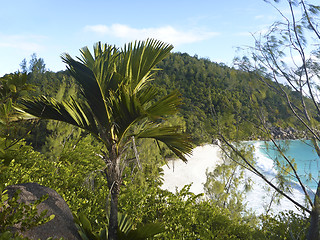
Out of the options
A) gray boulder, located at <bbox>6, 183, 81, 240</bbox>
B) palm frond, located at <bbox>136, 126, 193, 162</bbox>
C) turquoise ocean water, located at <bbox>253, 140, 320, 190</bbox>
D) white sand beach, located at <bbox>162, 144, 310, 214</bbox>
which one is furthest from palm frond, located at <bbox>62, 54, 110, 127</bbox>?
white sand beach, located at <bbox>162, 144, 310, 214</bbox>

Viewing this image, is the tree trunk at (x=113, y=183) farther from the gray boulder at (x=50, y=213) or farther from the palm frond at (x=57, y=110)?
the gray boulder at (x=50, y=213)

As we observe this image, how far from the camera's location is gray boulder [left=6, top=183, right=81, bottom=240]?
2865mm

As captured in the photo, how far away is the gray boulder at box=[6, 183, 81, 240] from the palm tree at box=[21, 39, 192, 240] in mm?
630

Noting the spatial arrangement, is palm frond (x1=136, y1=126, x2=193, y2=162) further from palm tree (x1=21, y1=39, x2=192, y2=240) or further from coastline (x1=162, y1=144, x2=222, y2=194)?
coastline (x1=162, y1=144, x2=222, y2=194)

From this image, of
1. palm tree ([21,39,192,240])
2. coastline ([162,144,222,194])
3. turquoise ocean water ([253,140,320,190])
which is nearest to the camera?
palm tree ([21,39,192,240])

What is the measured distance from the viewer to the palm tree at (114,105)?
281cm

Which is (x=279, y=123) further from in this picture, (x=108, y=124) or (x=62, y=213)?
(x=62, y=213)

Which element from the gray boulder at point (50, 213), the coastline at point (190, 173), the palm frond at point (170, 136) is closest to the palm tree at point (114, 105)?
the palm frond at point (170, 136)

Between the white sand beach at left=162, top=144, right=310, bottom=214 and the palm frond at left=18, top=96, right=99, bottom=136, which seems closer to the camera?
the palm frond at left=18, top=96, right=99, bottom=136

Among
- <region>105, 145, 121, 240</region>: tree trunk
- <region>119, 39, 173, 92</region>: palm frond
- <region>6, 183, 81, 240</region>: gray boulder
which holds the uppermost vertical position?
<region>119, 39, 173, 92</region>: palm frond

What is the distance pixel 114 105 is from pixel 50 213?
5.60 ft

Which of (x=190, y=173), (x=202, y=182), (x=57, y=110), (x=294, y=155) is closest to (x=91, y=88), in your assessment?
(x=57, y=110)

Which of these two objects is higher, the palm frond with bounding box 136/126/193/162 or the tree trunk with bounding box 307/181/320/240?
the palm frond with bounding box 136/126/193/162

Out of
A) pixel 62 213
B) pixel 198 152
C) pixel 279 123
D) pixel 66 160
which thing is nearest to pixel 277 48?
pixel 279 123
